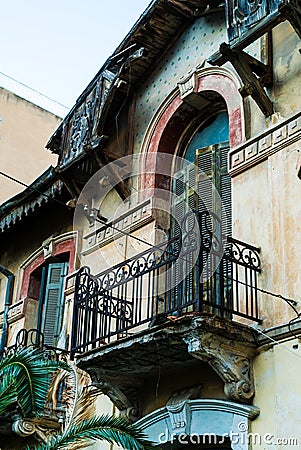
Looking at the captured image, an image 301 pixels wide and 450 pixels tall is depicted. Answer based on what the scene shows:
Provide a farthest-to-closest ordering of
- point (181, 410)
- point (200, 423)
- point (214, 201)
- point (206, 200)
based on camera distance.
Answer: point (206, 200), point (214, 201), point (181, 410), point (200, 423)

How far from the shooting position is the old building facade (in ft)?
28.4

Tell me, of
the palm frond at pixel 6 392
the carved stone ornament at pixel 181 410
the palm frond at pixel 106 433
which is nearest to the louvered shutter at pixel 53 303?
the carved stone ornament at pixel 181 410

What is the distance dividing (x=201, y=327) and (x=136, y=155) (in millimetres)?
4607

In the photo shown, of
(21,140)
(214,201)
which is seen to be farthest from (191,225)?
(21,140)

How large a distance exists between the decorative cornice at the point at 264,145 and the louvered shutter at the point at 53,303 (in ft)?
15.2

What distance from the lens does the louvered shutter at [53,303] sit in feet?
43.7

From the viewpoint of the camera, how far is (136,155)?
12344mm

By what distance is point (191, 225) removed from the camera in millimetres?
10250

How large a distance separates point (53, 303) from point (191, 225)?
4.21m

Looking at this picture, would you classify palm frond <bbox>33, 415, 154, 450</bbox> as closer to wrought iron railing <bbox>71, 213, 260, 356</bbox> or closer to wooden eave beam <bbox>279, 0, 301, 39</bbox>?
wrought iron railing <bbox>71, 213, 260, 356</bbox>

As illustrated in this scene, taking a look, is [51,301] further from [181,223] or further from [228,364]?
[228,364]

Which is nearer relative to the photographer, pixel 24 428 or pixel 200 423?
pixel 200 423

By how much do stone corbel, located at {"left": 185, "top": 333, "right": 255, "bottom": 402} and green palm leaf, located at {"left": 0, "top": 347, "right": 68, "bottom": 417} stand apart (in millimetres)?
1658

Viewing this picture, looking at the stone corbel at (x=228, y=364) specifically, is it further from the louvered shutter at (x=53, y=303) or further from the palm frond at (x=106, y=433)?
the louvered shutter at (x=53, y=303)
